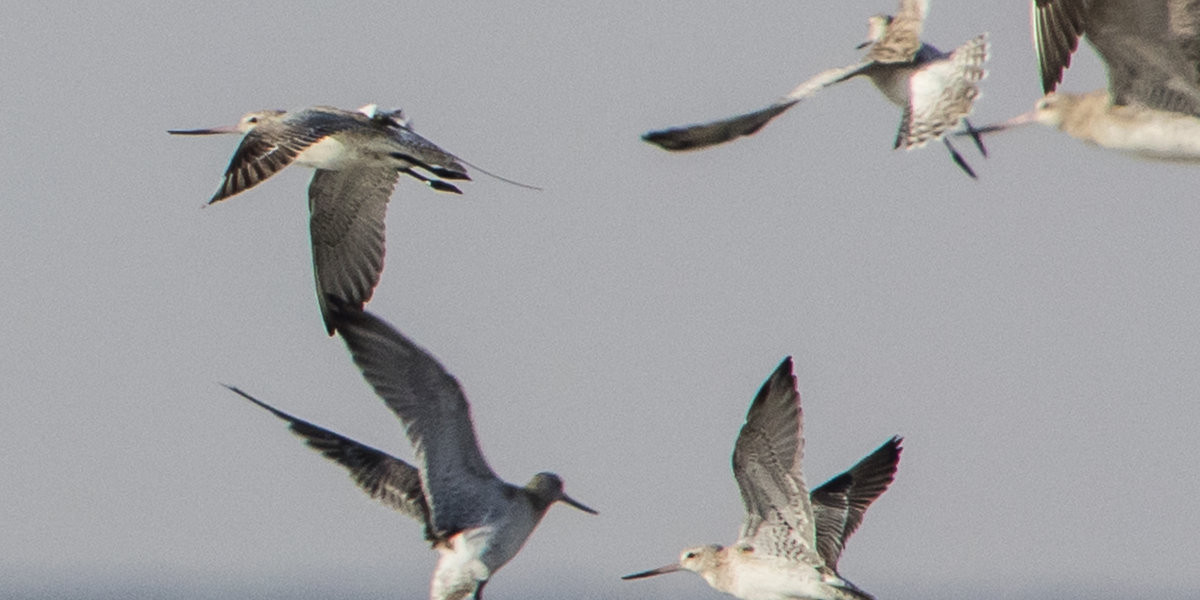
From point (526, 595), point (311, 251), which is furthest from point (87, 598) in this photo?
point (311, 251)

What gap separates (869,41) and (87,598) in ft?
394

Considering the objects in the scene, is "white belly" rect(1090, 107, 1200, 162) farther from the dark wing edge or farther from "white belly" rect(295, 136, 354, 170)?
"white belly" rect(295, 136, 354, 170)

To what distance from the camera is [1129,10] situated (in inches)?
481

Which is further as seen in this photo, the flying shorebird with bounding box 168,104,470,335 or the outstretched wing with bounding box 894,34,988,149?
the flying shorebird with bounding box 168,104,470,335

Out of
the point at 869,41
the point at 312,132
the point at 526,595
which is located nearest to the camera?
the point at 312,132

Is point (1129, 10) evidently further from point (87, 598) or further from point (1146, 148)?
point (87, 598)

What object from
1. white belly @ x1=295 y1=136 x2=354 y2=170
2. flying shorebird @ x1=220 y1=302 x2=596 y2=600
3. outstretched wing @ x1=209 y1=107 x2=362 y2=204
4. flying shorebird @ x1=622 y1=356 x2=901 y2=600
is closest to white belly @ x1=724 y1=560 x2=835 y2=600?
flying shorebird @ x1=622 y1=356 x2=901 y2=600

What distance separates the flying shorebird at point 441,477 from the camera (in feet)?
44.3

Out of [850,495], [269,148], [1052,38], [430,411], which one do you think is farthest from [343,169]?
[1052,38]

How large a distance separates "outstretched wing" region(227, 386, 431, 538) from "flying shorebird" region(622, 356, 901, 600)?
74.2 inches

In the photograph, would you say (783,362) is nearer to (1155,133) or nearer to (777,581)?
(777,581)

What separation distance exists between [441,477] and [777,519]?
6.20 feet

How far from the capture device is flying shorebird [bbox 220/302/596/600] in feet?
44.3

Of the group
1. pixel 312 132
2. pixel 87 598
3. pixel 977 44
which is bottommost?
pixel 977 44
